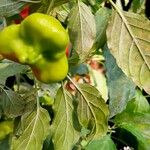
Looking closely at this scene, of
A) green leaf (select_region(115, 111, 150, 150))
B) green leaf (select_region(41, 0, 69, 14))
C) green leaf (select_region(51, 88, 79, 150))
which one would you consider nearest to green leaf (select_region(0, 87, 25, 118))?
green leaf (select_region(51, 88, 79, 150))

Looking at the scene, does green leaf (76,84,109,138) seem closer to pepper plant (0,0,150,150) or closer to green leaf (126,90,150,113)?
pepper plant (0,0,150,150)

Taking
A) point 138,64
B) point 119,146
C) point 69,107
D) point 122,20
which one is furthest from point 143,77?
point 119,146

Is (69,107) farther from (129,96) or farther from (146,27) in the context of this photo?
(146,27)

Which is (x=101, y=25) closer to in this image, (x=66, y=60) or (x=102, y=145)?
(x=66, y=60)

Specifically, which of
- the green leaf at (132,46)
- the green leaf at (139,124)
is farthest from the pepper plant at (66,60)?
the green leaf at (139,124)

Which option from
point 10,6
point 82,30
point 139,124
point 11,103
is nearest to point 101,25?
point 82,30

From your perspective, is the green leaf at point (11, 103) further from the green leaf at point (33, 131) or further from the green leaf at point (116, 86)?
the green leaf at point (116, 86)

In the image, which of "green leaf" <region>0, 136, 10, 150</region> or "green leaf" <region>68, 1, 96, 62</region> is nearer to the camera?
"green leaf" <region>68, 1, 96, 62</region>
